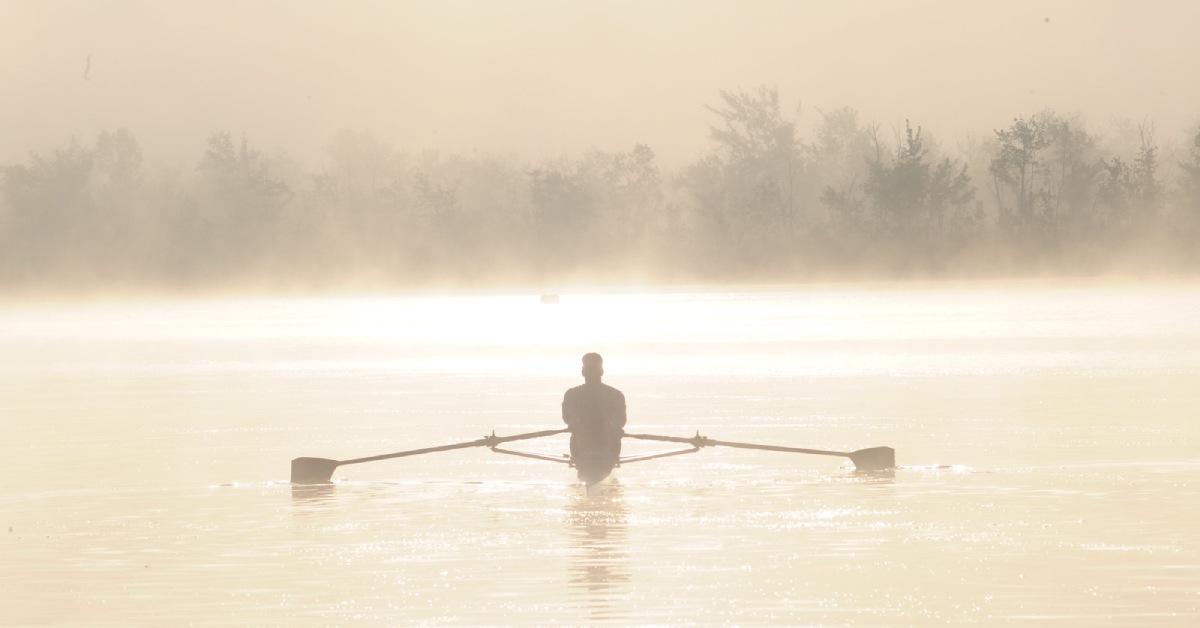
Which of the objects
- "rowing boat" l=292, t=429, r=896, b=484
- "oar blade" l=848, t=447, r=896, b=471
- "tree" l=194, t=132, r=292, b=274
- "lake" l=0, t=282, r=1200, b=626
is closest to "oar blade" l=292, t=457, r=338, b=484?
"rowing boat" l=292, t=429, r=896, b=484

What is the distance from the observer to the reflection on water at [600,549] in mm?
12117

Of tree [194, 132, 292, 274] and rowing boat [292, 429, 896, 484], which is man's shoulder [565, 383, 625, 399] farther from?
tree [194, 132, 292, 274]

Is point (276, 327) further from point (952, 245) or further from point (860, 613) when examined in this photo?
point (860, 613)

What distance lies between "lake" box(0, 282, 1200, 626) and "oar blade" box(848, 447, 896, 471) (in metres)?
0.14

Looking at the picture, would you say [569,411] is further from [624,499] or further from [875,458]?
[875,458]

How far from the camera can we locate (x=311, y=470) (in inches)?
751

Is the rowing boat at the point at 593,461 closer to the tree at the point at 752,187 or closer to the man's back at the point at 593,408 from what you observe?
the man's back at the point at 593,408

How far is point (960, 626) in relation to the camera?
11.1 m

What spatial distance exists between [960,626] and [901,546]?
3225 millimetres

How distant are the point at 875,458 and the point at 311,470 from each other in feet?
20.1

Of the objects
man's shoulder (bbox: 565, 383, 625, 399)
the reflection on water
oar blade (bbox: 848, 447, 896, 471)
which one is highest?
man's shoulder (bbox: 565, 383, 625, 399)

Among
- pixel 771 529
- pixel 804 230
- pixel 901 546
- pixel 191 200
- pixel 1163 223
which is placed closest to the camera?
pixel 901 546

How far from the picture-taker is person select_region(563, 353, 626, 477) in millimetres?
18859

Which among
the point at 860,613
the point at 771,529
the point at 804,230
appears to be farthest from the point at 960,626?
the point at 804,230
